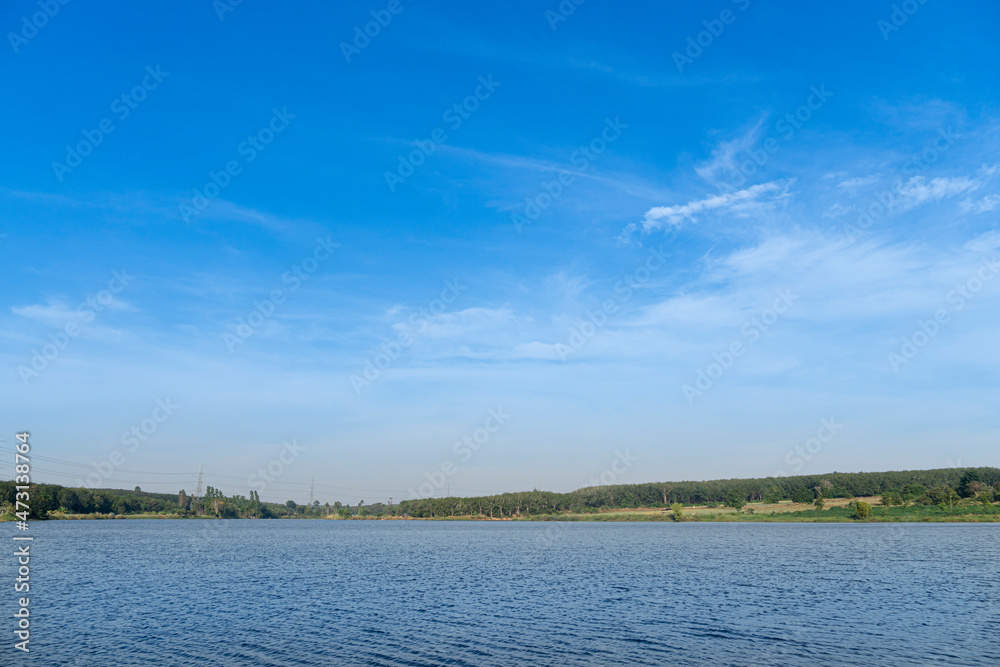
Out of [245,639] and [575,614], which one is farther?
[575,614]

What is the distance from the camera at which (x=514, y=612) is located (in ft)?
173

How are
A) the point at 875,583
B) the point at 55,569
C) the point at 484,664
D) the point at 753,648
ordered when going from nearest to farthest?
1. the point at 484,664
2. the point at 753,648
3. the point at 875,583
4. the point at 55,569

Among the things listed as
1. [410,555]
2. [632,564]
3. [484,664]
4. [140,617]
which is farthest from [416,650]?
[410,555]

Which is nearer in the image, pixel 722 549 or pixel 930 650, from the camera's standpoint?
pixel 930 650

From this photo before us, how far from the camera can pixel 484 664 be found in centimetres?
3575

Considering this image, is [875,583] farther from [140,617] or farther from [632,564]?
[140,617]

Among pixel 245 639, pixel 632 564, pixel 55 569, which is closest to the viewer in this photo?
pixel 245 639

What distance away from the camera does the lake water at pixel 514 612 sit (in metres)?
37.7

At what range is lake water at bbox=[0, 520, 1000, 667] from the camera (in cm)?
3772

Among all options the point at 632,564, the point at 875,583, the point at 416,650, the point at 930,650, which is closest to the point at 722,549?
the point at 632,564

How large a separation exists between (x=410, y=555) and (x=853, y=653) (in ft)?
308

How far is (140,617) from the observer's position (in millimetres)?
49312

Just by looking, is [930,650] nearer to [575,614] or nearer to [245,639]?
[575,614]

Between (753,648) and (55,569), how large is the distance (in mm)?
88811
